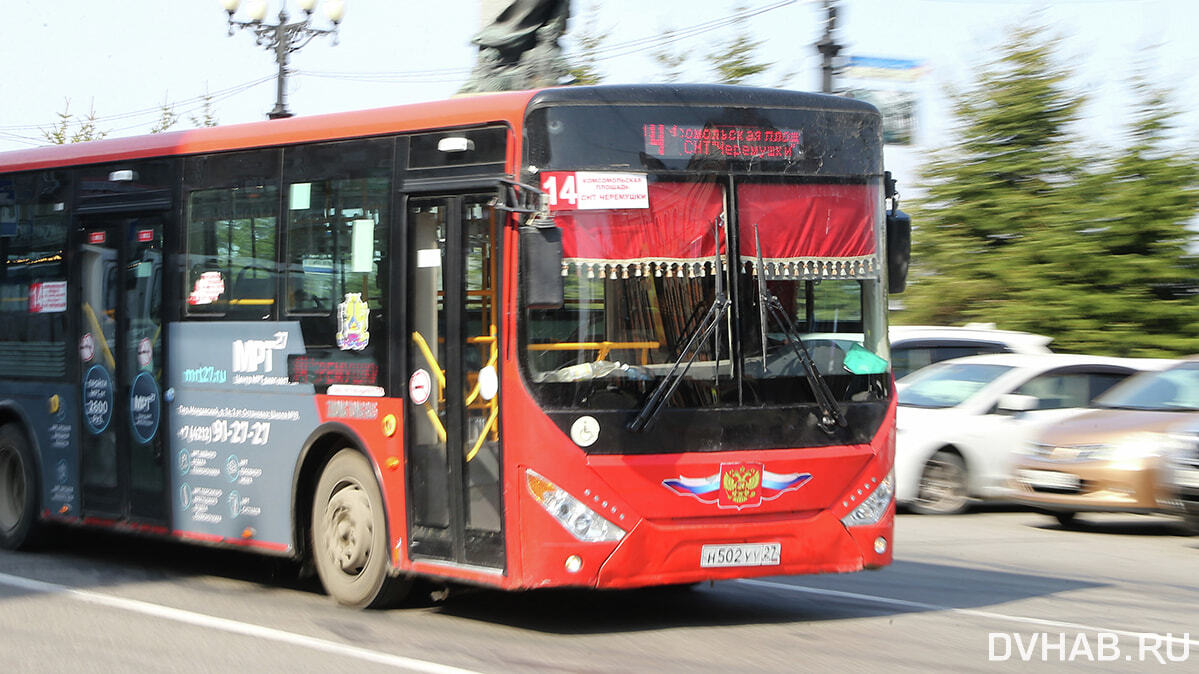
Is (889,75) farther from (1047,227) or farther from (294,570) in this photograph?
(294,570)

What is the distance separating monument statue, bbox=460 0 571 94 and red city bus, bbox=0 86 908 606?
532cm

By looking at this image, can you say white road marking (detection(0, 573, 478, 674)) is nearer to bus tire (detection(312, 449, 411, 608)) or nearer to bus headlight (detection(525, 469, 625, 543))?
bus tire (detection(312, 449, 411, 608))

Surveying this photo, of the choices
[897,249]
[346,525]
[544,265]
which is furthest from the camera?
[346,525]

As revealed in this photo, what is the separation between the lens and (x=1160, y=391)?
14.6m

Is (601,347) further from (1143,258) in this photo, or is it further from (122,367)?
(1143,258)

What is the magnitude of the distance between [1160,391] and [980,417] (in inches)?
70.2

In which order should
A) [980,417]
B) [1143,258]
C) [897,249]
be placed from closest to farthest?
[897,249]
[980,417]
[1143,258]

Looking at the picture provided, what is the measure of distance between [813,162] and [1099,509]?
22.5 ft

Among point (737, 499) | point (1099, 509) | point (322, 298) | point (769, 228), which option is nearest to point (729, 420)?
point (737, 499)

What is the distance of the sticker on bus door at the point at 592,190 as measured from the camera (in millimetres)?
7945

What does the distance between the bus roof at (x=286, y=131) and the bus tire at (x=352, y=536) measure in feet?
6.47

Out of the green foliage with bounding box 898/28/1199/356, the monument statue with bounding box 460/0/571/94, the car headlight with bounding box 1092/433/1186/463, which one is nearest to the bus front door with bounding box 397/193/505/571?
the monument statue with bounding box 460/0/571/94

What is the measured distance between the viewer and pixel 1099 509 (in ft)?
45.8

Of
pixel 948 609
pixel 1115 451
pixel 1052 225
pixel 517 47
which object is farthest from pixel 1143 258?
pixel 948 609
